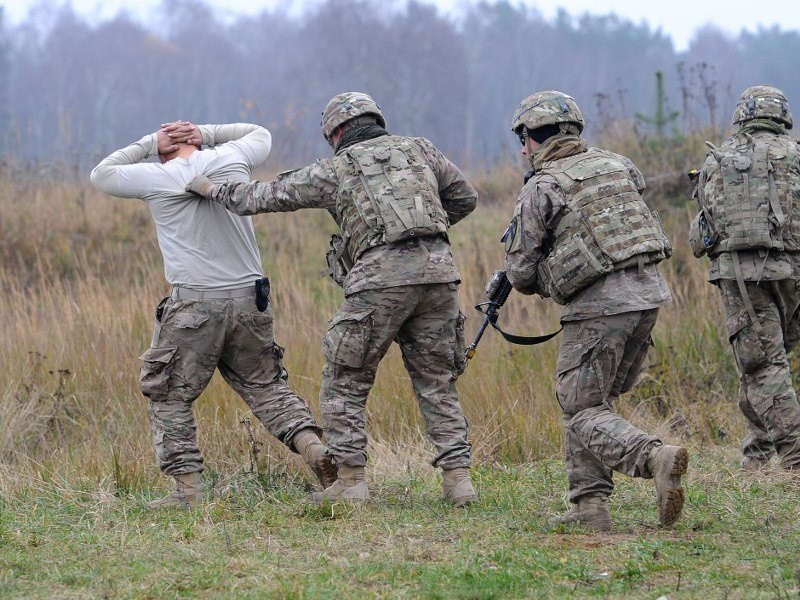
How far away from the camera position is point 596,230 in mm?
4742

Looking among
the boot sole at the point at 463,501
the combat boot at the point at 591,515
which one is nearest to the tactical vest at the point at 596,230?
the combat boot at the point at 591,515

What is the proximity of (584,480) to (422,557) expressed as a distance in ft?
2.88

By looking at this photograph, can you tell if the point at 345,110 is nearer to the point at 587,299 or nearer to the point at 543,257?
the point at 543,257

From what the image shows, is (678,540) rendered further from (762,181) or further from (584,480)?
(762,181)

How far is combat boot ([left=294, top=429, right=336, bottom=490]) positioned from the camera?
18.3 feet

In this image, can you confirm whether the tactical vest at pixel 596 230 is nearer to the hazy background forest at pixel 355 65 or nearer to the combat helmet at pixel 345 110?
the combat helmet at pixel 345 110

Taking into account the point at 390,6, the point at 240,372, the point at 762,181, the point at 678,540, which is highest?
the point at 390,6

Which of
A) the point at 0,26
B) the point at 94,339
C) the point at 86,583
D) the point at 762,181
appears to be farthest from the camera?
the point at 0,26

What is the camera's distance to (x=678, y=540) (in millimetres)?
4691

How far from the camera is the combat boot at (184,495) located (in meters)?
5.57

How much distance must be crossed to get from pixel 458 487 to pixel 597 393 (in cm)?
101

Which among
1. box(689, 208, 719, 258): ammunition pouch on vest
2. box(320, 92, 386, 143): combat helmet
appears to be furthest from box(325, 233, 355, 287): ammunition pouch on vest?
box(689, 208, 719, 258): ammunition pouch on vest

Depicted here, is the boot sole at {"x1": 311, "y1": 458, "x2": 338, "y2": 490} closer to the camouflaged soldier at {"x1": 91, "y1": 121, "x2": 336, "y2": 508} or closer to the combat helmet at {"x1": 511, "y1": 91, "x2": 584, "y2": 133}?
the camouflaged soldier at {"x1": 91, "y1": 121, "x2": 336, "y2": 508}

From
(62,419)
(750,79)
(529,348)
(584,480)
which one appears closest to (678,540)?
(584,480)
